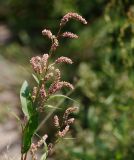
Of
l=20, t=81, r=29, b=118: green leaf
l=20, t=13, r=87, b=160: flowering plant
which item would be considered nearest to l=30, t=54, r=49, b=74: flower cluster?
l=20, t=13, r=87, b=160: flowering plant

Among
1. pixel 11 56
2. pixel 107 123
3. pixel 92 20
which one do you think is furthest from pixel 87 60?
pixel 107 123

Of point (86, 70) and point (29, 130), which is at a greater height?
point (86, 70)

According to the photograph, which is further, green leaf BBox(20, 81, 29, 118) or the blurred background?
the blurred background

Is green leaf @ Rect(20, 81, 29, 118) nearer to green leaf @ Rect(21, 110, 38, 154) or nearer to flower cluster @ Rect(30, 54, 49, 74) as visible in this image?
green leaf @ Rect(21, 110, 38, 154)

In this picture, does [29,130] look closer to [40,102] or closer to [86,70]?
[40,102]

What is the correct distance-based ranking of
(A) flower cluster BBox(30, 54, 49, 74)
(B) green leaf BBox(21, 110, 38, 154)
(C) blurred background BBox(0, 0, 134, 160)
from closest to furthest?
(A) flower cluster BBox(30, 54, 49, 74) < (B) green leaf BBox(21, 110, 38, 154) < (C) blurred background BBox(0, 0, 134, 160)

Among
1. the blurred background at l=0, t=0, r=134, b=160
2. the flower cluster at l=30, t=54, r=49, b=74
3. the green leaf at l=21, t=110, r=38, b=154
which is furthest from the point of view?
the blurred background at l=0, t=0, r=134, b=160

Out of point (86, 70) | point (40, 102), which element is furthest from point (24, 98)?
point (86, 70)
